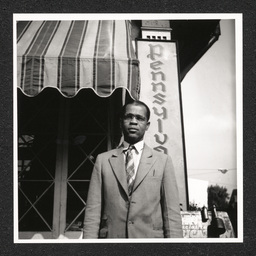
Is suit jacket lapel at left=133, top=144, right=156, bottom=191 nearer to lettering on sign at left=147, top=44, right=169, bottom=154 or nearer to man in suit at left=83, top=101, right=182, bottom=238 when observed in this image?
man in suit at left=83, top=101, right=182, bottom=238

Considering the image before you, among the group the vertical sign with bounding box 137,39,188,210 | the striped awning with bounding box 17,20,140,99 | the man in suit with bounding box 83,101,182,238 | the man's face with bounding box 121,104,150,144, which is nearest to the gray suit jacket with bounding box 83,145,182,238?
the man in suit with bounding box 83,101,182,238

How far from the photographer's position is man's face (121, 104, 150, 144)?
153 inches

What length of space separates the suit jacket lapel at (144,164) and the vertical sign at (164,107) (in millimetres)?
82

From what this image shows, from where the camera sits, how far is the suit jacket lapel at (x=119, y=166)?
382 cm

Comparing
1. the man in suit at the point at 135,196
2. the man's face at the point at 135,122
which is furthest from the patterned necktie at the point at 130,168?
the man's face at the point at 135,122

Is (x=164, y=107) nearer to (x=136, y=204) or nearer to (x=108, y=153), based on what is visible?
(x=108, y=153)

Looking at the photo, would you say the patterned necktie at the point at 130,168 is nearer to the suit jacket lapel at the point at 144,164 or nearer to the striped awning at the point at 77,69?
the suit jacket lapel at the point at 144,164

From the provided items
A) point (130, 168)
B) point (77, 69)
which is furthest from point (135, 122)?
point (77, 69)

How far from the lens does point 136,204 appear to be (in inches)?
149

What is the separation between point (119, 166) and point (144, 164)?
0.88 feet

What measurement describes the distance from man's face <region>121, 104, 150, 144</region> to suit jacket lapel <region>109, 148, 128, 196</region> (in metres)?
0.23
